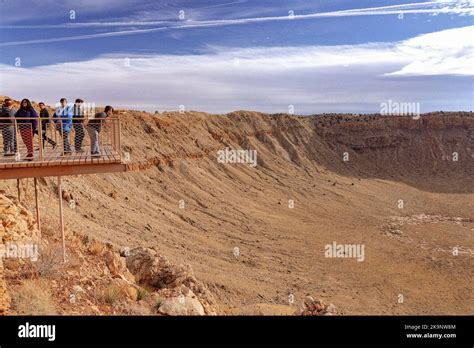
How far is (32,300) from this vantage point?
7465mm

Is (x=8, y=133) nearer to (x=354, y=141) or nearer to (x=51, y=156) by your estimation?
(x=51, y=156)

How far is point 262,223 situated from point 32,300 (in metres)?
20.3

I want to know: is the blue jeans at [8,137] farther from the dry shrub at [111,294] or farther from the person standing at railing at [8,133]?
the dry shrub at [111,294]

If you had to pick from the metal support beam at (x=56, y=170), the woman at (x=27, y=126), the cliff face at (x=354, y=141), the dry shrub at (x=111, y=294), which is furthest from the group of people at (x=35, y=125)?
the cliff face at (x=354, y=141)

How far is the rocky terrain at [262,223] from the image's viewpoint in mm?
11891

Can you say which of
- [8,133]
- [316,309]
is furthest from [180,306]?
[8,133]

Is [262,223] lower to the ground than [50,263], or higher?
lower

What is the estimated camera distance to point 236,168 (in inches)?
1501

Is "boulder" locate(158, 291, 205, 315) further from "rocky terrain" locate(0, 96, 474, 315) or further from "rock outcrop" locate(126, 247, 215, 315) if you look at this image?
"rock outcrop" locate(126, 247, 215, 315)

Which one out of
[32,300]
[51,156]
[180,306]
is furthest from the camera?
[51,156]

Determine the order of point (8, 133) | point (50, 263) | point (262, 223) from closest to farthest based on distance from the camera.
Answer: point (50, 263), point (8, 133), point (262, 223)
